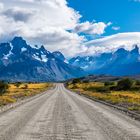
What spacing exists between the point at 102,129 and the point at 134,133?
2360 mm

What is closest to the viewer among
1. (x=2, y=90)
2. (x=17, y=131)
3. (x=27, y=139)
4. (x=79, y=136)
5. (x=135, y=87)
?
(x=27, y=139)

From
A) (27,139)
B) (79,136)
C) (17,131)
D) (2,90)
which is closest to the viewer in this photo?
(27,139)

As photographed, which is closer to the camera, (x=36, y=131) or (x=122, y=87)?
(x=36, y=131)

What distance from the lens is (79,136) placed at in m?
19.5

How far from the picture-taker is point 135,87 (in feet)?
482

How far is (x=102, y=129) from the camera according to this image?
73.4 feet

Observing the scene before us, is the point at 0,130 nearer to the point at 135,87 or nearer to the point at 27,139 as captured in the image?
the point at 27,139

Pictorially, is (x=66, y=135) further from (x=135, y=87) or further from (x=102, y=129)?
(x=135, y=87)

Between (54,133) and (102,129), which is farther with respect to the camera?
(102,129)

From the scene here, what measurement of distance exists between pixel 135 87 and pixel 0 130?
421ft

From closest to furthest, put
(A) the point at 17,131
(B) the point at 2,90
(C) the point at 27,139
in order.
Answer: (C) the point at 27,139
(A) the point at 17,131
(B) the point at 2,90

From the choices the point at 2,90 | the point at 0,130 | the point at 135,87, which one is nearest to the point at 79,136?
the point at 0,130

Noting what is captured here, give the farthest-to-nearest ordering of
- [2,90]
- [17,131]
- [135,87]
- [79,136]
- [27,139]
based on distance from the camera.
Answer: [135,87], [2,90], [17,131], [79,136], [27,139]

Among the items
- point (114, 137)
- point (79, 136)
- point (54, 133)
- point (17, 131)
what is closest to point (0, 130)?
point (17, 131)
